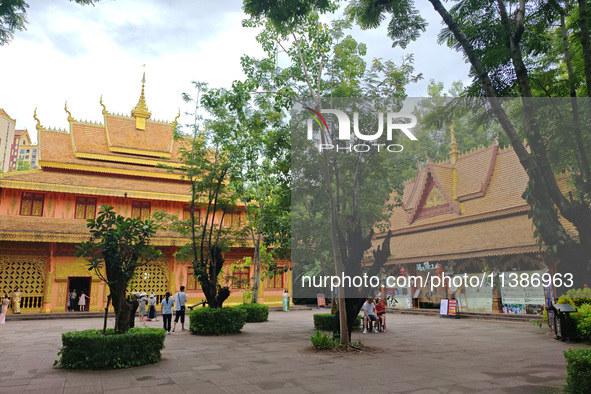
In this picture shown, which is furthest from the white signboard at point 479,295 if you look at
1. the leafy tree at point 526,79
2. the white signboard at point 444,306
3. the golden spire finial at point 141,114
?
the golden spire finial at point 141,114

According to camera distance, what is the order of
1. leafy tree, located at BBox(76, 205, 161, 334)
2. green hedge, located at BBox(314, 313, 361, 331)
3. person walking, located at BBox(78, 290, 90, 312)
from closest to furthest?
leafy tree, located at BBox(76, 205, 161, 334)
green hedge, located at BBox(314, 313, 361, 331)
person walking, located at BBox(78, 290, 90, 312)

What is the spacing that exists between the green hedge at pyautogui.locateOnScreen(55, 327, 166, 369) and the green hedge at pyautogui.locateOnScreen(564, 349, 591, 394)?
710cm

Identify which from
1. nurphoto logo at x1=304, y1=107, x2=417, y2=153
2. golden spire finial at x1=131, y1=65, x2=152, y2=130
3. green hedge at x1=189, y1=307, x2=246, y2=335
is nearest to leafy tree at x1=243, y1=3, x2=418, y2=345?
nurphoto logo at x1=304, y1=107, x2=417, y2=153

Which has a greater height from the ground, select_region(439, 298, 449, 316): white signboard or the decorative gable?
the decorative gable

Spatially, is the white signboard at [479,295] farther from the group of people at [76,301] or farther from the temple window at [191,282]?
the group of people at [76,301]

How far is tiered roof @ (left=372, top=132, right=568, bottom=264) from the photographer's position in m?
18.2

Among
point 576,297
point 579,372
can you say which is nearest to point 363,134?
point 576,297

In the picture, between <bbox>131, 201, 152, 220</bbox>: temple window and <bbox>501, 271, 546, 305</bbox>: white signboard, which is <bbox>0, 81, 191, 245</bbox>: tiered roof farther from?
<bbox>501, 271, 546, 305</bbox>: white signboard

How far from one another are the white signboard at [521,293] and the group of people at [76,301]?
2112cm

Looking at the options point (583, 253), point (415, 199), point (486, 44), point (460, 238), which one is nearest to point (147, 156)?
point (415, 199)

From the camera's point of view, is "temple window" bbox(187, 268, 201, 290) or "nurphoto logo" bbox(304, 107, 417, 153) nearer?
"nurphoto logo" bbox(304, 107, 417, 153)

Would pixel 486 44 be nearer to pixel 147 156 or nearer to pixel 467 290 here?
pixel 467 290

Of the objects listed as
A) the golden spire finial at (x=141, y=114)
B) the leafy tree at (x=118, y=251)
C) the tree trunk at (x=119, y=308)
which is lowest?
the tree trunk at (x=119, y=308)

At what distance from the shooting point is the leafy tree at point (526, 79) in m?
6.70
